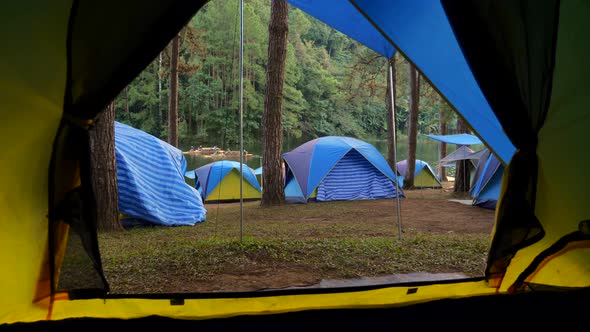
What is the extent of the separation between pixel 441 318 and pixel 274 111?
5.78m

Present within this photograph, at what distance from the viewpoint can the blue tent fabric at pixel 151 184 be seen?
196 inches

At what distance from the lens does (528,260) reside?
6.51ft

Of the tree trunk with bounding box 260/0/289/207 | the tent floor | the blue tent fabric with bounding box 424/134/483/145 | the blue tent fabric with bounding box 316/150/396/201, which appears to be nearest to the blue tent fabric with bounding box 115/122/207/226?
the tree trunk with bounding box 260/0/289/207

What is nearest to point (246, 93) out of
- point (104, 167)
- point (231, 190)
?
point (231, 190)

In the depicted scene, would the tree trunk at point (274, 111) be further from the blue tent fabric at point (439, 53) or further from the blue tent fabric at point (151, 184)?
the blue tent fabric at point (439, 53)

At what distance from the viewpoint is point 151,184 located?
5328mm

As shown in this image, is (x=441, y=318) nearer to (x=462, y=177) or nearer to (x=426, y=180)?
(x=462, y=177)

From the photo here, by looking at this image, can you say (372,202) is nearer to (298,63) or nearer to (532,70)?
(532,70)

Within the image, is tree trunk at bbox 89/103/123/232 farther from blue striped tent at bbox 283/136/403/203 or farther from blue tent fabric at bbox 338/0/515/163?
blue striped tent at bbox 283/136/403/203

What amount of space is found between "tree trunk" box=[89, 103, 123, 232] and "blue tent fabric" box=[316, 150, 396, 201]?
441cm


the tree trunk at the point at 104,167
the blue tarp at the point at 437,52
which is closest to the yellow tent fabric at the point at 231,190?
the tree trunk at the point at 104,167

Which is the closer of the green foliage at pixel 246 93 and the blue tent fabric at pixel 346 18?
the blue tent fabric at pixel 346 18

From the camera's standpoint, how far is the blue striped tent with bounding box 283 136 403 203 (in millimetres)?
8109

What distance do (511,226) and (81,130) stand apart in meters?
1.87
